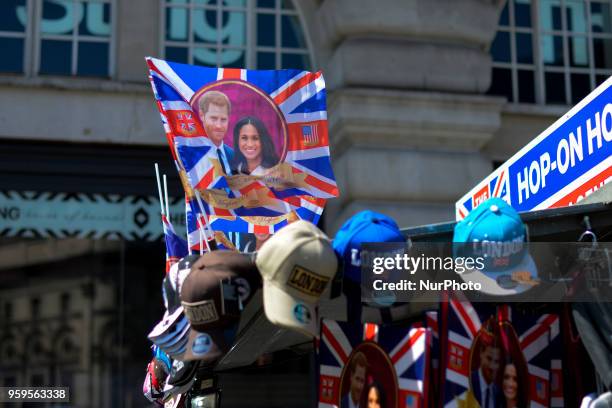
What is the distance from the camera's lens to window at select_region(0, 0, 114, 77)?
1198 centimetres

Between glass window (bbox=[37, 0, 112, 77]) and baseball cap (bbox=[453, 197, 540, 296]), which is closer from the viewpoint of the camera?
baseball cap (bbox=[453, 197, 540, 296])

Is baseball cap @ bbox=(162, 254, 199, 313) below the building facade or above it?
below

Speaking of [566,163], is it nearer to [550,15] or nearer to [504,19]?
[504,19]

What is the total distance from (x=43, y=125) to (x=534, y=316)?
27.0ft

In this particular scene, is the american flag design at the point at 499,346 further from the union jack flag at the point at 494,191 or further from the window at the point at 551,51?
the window at the point at 551,51

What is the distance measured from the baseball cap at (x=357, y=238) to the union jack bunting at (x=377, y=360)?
0.28 metres


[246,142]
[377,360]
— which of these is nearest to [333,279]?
[377,360]

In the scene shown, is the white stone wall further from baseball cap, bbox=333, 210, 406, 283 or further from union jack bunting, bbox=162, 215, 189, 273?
baseball cap, bbox=333, 210, 406, 283

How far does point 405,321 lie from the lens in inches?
191

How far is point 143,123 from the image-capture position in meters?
11.9

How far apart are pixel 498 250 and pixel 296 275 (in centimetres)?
87

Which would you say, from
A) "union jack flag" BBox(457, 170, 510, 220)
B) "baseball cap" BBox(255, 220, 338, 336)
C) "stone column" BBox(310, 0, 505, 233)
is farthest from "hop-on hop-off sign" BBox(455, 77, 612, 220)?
"stone column" BBox(310, 0, 505, 233)

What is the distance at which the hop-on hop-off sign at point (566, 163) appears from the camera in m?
5.33

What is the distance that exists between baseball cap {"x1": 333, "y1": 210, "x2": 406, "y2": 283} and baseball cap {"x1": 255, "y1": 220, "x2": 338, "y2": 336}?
0.23 m
